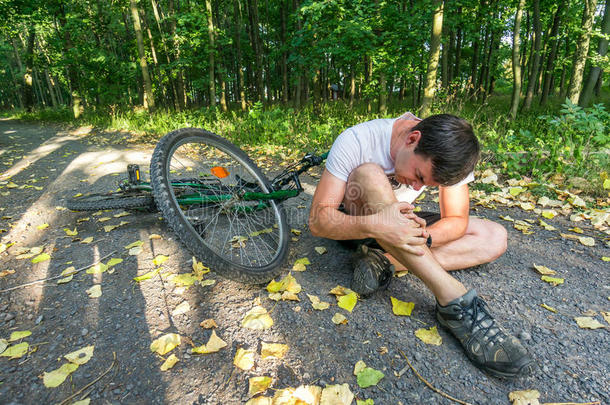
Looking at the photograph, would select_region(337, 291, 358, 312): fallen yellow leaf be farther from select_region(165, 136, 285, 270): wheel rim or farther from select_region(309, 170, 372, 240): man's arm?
select_region(165, 136, 285, 270): wheel rim

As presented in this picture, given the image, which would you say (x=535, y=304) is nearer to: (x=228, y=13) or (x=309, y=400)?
(x=309, y=400)

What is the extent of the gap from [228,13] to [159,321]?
64.1 ft

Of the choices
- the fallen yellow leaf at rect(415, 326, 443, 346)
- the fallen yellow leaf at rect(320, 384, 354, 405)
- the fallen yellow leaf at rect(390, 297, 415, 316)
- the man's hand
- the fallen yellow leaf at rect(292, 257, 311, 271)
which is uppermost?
the man's hand

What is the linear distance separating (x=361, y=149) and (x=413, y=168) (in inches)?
12.7

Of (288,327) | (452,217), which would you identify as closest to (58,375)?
(288,327)

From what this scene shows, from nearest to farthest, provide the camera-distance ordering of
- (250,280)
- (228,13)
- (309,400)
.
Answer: (309,400) < (250,280) < (228,13)

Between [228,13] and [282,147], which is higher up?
[228,13]

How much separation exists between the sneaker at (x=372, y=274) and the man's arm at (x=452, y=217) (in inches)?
13.7

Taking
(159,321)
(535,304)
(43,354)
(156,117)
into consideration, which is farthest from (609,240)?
(156,117)

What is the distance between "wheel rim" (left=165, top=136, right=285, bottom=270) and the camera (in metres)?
2.18

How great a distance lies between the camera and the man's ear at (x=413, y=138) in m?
1.55

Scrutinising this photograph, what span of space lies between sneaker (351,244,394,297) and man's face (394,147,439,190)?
50 cm

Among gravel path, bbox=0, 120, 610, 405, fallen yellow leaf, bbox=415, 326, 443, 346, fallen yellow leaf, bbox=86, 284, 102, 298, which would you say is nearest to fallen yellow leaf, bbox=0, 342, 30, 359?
gravel path, bbox=0, 120, 610, 405

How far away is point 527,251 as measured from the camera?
91.1 inches
